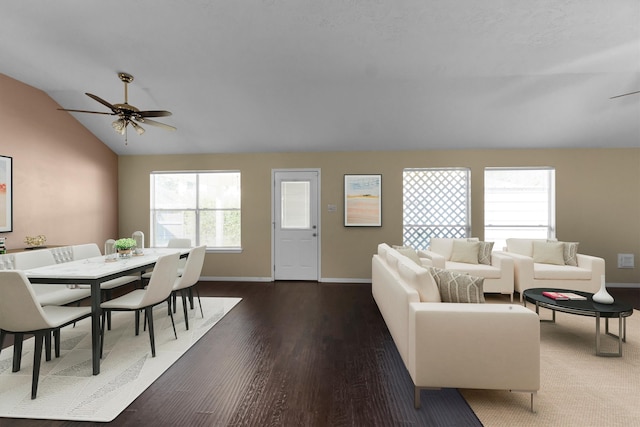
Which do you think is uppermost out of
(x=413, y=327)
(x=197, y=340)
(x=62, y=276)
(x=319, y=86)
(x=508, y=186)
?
(x=319, y=86)

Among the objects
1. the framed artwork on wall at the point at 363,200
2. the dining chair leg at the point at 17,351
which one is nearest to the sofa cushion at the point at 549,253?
the framed artwork on wall at the point at 363,200

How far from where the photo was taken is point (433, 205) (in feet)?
16.3

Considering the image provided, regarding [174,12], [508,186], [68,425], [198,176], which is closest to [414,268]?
[68,425]

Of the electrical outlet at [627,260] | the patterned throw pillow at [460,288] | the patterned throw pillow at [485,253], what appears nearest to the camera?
the patterned throw pillow at [460,288]

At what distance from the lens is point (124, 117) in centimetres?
275

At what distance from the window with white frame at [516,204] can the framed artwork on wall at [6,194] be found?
6.39m

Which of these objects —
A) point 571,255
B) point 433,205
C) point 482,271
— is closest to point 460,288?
point 482,271

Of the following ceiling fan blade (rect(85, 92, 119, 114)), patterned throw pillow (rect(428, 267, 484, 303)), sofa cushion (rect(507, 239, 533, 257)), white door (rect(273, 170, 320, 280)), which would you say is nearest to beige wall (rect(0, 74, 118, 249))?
ceiling fan blade (rect(85, 92, 119, 114))

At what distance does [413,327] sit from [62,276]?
2.43m

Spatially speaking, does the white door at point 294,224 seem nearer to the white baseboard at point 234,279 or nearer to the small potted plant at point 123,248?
the white baseboard at point 234,279

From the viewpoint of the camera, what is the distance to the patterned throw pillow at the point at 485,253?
4.06 metres

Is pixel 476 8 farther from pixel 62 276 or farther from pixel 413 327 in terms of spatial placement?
pixel 62 276

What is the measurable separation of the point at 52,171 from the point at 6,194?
66cm

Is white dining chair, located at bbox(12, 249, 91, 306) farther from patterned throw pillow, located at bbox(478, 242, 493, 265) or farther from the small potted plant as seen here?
patterned throw pillow, located at bbox(478, 242, 493, 265)
